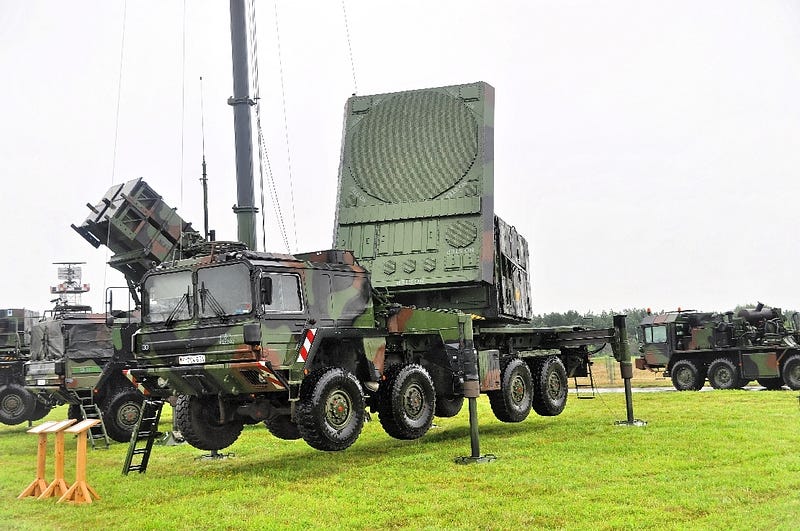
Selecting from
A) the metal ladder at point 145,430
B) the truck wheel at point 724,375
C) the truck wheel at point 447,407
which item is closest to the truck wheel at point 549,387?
the truck wheel at point 447,407

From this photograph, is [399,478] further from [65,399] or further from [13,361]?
[13,361]

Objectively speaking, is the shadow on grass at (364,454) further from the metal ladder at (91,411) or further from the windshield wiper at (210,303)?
the metal ladder at (91,411)

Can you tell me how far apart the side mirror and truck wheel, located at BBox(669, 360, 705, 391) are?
640 inches

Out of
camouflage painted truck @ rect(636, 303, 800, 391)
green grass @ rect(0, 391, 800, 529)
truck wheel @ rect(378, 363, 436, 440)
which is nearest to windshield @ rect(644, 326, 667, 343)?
camouflage painted truck @ rect(636, 303, 800, 391)

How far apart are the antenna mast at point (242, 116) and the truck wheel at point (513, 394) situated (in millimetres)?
4522

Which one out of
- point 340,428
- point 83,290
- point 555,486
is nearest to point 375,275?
point 340,428

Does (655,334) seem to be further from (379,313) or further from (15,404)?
(15,404)

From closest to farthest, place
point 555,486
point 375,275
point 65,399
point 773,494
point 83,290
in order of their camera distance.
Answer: point 773,494
point 555,486
point 375,275
point 65,399
point 83,290

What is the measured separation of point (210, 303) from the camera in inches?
327

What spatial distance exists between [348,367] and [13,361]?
9.63 meters

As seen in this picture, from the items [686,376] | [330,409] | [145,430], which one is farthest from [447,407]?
[686,376]

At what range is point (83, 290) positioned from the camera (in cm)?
3197

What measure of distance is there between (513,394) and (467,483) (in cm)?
411

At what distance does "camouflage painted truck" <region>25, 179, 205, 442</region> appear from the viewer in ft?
42.1
